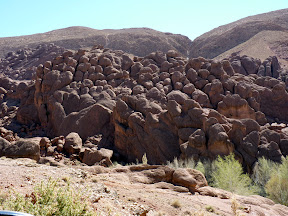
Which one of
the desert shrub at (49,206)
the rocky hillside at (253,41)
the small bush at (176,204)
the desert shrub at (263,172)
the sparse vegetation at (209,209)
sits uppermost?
the rocky hillside at (253,41)

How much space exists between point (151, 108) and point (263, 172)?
42.6 ft

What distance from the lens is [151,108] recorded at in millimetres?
29438

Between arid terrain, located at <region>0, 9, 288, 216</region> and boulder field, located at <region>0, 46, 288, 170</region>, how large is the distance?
0.11 meters

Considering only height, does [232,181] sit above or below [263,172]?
above

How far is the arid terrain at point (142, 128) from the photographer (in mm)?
11867

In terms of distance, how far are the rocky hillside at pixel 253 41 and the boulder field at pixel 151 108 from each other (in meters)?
20.7

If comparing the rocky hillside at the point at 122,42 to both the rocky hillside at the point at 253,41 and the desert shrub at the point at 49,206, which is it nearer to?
the rocky hillside at the point at 253,41

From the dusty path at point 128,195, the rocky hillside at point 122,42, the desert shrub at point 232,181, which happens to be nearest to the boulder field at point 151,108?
the desert shrub at point 232,181

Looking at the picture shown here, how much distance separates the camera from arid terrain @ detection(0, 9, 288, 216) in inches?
467

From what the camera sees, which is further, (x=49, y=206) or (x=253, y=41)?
(x=253, y=41)

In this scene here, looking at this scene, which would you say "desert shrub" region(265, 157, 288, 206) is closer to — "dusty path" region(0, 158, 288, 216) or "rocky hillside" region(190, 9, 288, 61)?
"dusty path" region(0, 158, 288, 216)

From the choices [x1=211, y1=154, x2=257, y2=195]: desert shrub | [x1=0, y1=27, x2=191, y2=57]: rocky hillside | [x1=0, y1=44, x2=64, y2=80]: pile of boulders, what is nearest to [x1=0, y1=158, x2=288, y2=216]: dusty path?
[x1=211, y1=154, x2=257, y2=195]: desert shrub

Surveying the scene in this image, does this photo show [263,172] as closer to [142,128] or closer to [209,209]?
[209,209]

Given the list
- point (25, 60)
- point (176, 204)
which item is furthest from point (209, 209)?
point (25, 60)
